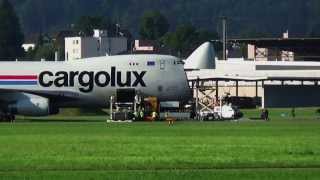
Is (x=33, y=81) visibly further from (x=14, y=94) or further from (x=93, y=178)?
(x=93, y=178)

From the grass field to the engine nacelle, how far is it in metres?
26.9

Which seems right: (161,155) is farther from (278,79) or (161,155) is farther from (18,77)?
(278,79)

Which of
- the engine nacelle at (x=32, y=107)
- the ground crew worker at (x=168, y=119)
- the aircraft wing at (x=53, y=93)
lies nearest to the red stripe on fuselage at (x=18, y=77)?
the aircraft wing at (x=53, y=93)

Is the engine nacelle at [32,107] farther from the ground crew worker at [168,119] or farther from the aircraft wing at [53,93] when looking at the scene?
the ground crew worker at [168,119]

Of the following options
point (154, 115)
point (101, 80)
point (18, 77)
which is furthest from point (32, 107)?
point (154, 115)

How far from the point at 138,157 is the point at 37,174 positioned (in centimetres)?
661

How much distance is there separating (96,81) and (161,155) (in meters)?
48.0

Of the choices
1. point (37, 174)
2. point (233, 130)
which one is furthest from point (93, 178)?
point (233, 130)

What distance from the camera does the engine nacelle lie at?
270 ft

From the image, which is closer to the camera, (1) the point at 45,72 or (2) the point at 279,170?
(2) the point at 279,170

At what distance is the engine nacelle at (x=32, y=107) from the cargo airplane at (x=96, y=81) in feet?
3.75

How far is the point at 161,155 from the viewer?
38.6 m

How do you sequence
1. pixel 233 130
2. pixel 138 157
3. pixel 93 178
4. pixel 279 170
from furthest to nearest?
pixel 233 130 → pixel 138 157 → pixel 279 170 → pixel 93 178

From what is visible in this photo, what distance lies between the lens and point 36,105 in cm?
8269
